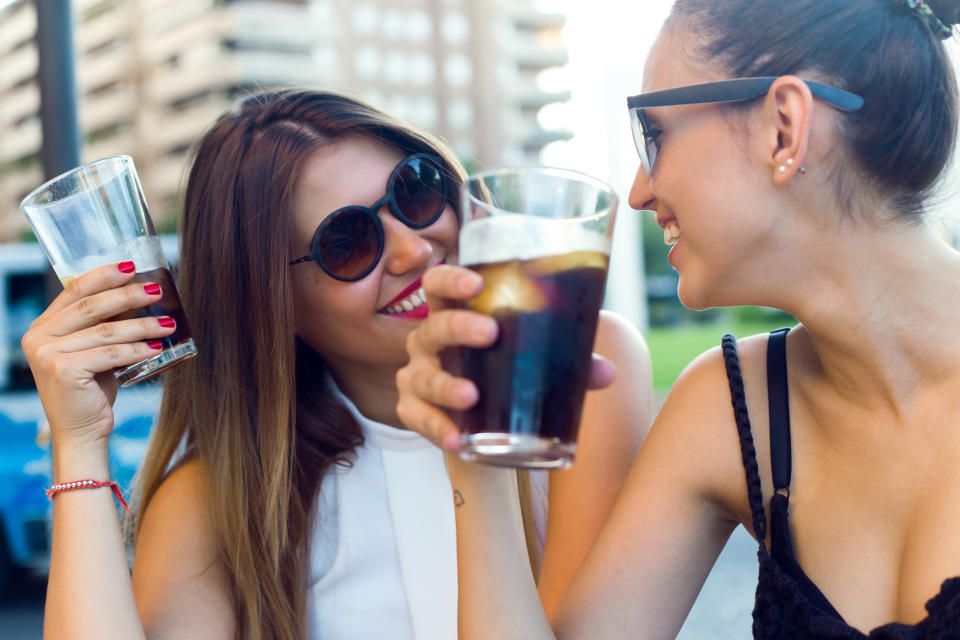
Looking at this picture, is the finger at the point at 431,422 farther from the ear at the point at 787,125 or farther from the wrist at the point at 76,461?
the wrist at the point at 76,461

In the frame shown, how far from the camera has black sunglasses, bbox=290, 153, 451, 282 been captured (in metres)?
1.90

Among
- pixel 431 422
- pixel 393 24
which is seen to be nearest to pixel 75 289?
pixel 431 422

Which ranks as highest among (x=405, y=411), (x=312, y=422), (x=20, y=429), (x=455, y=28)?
(x=455, y=28)

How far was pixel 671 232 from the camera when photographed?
157cm

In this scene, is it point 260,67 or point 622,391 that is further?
point 260,67

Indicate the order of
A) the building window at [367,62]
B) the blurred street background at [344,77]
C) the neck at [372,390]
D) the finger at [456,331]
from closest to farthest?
1. the finger at [456,331]
2. the neck at [372,390]
3. the blurred street background at [344,77]
4. the building window at [367,62]

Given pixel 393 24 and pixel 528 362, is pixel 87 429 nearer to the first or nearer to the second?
pixel 528 362

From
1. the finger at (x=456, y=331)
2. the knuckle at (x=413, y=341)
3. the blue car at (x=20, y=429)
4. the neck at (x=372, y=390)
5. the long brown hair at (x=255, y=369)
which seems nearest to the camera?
the finger at (x=456, y=331)

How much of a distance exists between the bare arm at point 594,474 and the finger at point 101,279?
95cm

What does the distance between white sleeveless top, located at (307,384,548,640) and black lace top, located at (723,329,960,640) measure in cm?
61

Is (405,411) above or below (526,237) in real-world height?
below

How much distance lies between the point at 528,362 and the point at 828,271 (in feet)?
2.14

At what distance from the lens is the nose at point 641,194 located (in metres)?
1.59

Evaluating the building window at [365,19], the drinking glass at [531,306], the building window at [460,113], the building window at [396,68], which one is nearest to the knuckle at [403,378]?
the drinking glass at [531,306]
